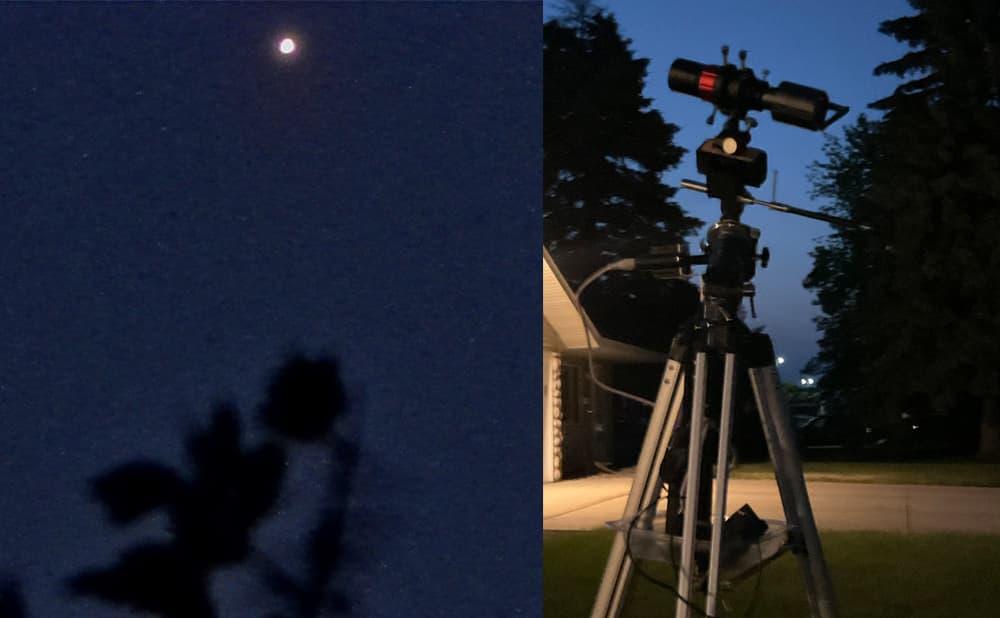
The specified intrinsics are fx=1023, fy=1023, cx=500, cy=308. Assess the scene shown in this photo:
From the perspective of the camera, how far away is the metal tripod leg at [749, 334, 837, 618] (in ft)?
8.35

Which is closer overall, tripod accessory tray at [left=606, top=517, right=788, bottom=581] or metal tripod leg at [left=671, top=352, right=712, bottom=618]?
metal tripod leg at [left=671, top=352, right=712, bottom=618]

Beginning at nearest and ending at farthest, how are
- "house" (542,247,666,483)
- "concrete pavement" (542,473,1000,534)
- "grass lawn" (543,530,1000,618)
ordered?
"grass lawn" (543,530,1000,618) → "concrete pavement" (542,473,1000,534) → "house" (542,247,666,483)

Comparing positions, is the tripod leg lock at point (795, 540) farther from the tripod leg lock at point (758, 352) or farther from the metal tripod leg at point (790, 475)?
the tripod leg lock at point (758, 352)

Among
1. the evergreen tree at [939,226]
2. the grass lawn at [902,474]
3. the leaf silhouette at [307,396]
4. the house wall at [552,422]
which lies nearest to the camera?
the leaf silhouette at [307,396]

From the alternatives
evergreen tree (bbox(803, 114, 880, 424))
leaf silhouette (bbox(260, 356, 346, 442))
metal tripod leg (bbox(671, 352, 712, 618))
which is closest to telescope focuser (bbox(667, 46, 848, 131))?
metal tripod leg (bbox(671, 352, 712, 618))

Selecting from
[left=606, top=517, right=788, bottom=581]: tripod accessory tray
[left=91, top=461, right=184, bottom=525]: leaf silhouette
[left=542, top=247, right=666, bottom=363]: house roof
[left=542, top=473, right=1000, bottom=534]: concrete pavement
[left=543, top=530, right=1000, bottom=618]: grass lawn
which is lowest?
[left=543, top=530, right=1000, bottom=618]: grass lawn

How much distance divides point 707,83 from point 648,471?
3.29 feet

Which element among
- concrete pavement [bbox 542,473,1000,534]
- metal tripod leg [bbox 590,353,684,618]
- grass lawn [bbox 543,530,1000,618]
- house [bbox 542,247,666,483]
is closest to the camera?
metal tripod leg [bbox 590,353,684,618]

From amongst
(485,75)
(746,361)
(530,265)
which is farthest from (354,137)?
(746,361)

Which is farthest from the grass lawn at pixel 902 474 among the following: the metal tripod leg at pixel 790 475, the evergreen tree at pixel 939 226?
the metal tripod leg at pixel 790 475

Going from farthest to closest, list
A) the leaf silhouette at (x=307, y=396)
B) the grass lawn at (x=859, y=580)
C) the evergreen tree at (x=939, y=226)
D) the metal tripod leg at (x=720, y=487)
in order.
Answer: the evergreen tree at (x=939, y=226) → the grass lawn at (x=859, y=580) → the leaf silhouette at (x=307, y=396) → the metal tripod leg at (x=720, y=487)

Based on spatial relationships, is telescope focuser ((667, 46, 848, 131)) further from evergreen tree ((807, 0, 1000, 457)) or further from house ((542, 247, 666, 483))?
evergreen tree ((807, 0, 1000, 457))

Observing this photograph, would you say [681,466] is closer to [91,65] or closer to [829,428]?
[91,65]

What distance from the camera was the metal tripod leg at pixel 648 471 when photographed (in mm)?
2637
